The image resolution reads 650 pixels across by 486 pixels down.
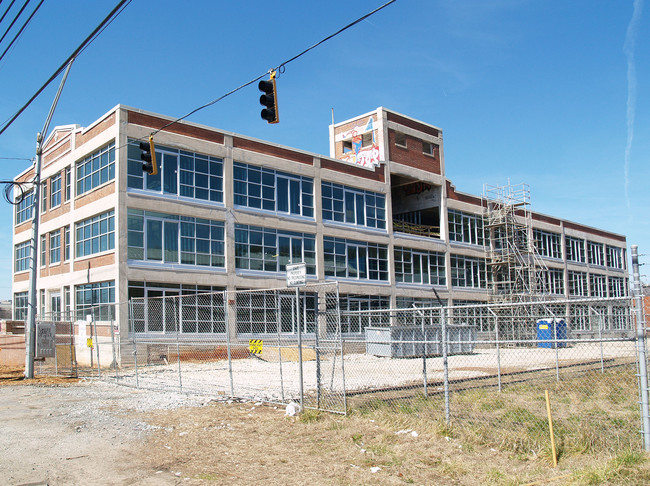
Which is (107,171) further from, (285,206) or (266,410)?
(266,410)

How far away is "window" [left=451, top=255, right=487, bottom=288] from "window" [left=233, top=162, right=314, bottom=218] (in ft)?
45.8

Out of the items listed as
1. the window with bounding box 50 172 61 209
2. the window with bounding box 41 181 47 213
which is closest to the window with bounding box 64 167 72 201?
the window with bounding box 50 172 61 209

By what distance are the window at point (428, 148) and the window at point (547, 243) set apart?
1313cm

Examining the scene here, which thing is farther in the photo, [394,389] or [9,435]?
[394,389]

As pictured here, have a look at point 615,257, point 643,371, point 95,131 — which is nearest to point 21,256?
point 95,131

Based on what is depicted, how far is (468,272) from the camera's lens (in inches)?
1777

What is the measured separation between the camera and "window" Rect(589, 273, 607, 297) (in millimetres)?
58219

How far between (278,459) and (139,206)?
2146cm

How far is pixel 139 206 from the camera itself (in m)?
27.7

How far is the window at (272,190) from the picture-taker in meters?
31.8

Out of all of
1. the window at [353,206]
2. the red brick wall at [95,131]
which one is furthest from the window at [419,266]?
the red brick wall at [95,131]

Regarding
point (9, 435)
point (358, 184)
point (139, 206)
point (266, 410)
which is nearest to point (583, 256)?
point (358, 184)

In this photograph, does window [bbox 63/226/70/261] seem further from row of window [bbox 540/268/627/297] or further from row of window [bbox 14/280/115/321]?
row of window [bbox 540/268/627/297]

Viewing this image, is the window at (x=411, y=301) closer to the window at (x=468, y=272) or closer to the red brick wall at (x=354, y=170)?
the window at (x=468, y=272)
